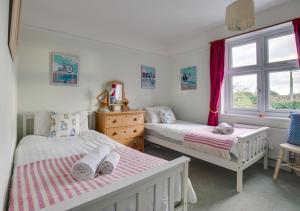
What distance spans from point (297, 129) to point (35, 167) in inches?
116

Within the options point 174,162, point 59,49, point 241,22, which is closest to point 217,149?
point 174,162

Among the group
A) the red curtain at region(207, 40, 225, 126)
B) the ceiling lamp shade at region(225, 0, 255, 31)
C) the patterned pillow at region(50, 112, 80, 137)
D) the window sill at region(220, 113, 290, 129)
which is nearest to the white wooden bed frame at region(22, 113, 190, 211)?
the ceiling lamp shade at region(225, 0, 255, 31)

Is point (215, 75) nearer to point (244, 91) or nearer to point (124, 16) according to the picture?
point (244, 91)

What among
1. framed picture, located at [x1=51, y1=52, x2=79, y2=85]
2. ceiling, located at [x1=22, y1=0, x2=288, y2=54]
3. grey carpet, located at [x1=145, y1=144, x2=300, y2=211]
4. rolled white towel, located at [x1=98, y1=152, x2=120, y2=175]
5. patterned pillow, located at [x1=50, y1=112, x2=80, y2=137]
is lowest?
grey carpet, located at [x1=145, y1=144, x2=300, y2=211]

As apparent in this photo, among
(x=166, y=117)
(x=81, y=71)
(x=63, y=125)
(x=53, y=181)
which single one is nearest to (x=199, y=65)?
(x=166, y=117)

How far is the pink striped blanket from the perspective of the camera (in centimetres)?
89

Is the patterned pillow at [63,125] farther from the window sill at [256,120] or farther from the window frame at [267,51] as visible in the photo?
the window frame at [267,51]

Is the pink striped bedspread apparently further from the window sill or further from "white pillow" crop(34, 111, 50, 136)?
"white pillow" crop(34, 111, 50, 136)

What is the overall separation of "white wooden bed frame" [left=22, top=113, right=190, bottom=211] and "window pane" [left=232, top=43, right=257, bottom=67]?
265 cm

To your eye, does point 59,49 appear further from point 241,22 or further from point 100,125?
point 241,22

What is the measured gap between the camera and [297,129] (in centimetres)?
220

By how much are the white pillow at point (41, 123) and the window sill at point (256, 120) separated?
296 cm

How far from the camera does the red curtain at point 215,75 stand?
3.13 m

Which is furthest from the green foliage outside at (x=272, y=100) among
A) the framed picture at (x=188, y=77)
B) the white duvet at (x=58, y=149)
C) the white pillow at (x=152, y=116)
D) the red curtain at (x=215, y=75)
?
the white duvet at (x=58, y=149)
